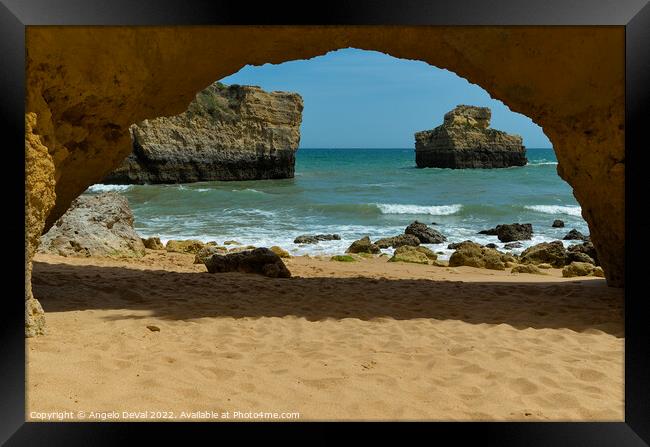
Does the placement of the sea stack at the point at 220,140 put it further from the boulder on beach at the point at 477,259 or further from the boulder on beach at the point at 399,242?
the boulder on beach at the point at 477,259

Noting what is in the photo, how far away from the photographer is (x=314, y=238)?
1428 cm

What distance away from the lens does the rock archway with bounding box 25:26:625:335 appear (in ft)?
17.2

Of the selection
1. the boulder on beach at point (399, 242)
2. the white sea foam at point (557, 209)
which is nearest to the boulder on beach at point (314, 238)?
the boulder on beach at point (399, 242)

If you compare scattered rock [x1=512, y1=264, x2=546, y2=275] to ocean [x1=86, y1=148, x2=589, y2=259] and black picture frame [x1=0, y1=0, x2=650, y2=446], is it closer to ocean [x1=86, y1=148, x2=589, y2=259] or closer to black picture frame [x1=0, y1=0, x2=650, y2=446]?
ocean [x1=86, y1=148, x2=589, y2=259]

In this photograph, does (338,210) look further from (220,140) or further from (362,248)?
(220,140)

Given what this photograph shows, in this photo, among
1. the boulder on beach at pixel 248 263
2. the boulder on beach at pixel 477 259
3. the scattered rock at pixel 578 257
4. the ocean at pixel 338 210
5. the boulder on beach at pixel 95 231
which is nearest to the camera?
the boulder on beach at pixel 248 263

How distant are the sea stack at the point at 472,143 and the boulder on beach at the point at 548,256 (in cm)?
3231

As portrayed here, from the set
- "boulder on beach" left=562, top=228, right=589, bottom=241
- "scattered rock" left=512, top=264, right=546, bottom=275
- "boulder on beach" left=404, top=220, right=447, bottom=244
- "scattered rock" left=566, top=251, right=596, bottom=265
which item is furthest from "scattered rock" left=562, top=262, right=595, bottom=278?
"boulder on beach" left=562, top=228, right=589, bottom=241

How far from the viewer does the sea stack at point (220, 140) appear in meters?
29.2

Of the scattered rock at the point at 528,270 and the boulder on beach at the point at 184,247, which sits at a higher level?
the boulder on beach at the point at 184,247

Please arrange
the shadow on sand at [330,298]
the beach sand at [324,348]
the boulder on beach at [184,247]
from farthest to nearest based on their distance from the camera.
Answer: the boulder on beach at [184,247], the shadow on sand at [330,298], the beach sand at [324,348]

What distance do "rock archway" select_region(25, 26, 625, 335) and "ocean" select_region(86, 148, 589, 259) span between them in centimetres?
600

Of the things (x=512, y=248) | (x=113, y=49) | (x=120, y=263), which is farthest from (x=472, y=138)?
(x=113, y=49)
